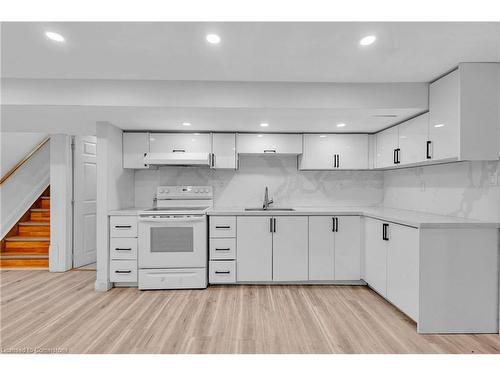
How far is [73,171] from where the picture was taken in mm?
4051

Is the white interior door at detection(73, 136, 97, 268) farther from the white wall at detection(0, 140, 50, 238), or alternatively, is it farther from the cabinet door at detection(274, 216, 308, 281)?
the cabinet door at detection(274, 216, 308, 281)

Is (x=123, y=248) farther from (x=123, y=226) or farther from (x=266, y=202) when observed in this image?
(x=266, y=202)

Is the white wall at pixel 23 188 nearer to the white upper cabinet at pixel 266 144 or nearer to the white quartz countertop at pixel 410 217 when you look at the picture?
the white quartz countertop at pixel 410 217

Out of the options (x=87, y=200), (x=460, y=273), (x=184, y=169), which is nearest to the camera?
(x=460, y=273)

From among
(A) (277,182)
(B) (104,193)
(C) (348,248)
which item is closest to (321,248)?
(C) (348,248)

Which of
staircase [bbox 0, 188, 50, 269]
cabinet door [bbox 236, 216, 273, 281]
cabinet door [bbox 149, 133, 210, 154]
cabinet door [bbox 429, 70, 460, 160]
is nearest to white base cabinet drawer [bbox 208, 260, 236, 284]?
cabinet door [bbox 236, 216, 273, 281]

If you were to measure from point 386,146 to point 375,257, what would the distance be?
1390 millimetres

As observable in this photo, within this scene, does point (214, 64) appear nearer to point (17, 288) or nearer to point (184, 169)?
point (184, 169)

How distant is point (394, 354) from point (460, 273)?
34.5 inches

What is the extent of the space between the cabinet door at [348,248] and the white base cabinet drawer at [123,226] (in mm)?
2432

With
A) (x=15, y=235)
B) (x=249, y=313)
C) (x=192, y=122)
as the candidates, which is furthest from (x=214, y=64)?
(x=15, y=235)

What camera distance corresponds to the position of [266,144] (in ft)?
12.1

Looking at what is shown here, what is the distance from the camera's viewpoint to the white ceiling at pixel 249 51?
5.68 feet

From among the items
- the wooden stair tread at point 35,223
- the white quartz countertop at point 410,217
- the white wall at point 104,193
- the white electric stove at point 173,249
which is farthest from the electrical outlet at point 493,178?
the wooden stair tread at point 35,223
